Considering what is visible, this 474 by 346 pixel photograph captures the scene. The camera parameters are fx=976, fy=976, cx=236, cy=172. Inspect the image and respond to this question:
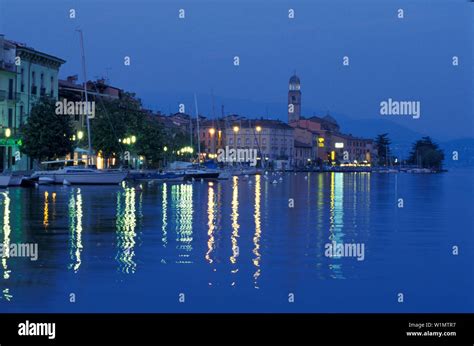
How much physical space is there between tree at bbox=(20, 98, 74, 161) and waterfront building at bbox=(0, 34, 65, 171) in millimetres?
1310

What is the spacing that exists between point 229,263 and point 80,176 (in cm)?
4933

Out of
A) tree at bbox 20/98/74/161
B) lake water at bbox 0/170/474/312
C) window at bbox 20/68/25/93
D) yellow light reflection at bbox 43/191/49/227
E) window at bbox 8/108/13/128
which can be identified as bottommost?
lake water at bbox 0/170/474/312

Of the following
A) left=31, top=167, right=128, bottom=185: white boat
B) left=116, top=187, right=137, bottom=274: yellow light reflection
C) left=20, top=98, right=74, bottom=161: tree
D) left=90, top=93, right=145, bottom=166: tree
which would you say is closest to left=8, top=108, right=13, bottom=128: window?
left=20, top=98, right=74, bottom=161: tree

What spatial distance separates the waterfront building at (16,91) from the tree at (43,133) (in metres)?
1.31

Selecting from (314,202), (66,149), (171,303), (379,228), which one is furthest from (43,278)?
(66,149)

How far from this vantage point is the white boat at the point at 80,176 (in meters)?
69.8

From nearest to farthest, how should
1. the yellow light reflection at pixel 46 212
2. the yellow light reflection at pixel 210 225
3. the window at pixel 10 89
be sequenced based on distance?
the yellow light reflection at pixel 210 225, the yellow light reflection at pixel 46 212, the window at pixel 10 89

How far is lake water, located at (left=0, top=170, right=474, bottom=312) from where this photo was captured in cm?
1805

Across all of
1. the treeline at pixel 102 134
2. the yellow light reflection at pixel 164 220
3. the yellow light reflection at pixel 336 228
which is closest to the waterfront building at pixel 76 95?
the treeline at pixel 102 134

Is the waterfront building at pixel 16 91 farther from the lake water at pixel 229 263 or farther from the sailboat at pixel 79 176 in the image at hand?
the lake water at pixel 229 263

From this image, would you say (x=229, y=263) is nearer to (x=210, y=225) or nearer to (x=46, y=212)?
(x=210, y=225)

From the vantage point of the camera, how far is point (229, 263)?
23.1 metres

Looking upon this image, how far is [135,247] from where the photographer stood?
26.4 m

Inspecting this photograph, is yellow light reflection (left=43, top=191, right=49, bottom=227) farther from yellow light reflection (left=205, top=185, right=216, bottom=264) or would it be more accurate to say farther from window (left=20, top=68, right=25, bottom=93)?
window (left=20, top=68, right=25, bottom=93)
